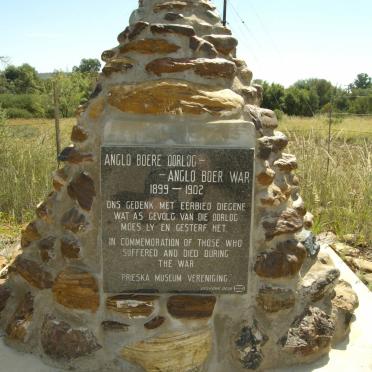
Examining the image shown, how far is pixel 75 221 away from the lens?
7.55 ft

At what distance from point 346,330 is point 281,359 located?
0.47m

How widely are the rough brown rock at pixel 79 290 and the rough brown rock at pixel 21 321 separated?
0.81 feet

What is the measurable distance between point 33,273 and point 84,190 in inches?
22.0

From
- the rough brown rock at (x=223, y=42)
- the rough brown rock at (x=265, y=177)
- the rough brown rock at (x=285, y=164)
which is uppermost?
the rough brown rock at (x=223, y=42)

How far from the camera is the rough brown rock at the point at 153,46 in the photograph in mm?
2268

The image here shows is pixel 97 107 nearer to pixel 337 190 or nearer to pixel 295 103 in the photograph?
pixel 337 190

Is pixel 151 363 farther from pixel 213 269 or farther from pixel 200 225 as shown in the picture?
pixel 200 225

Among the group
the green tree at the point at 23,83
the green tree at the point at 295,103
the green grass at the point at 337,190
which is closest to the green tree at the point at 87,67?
the green tree at the point at 23,83

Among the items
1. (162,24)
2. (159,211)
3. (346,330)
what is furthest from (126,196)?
(346,330)

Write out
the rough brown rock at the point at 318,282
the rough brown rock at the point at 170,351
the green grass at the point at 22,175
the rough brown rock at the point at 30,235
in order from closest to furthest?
the rough brown rock at the point at 170,351 < the rough brown rock at the point at 318,282 < the rough brown rock at the point at 30,235 < the green grass at the point at 22,175

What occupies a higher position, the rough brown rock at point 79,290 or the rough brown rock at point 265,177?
the rough brown rock at point 265,177

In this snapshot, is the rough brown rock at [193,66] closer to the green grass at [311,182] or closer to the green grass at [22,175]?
the green grass at [311,182]

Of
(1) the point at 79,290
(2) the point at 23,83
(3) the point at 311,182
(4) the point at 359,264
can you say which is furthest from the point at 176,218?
(2) the point at 23,83

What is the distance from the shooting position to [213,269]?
2.33 meters
